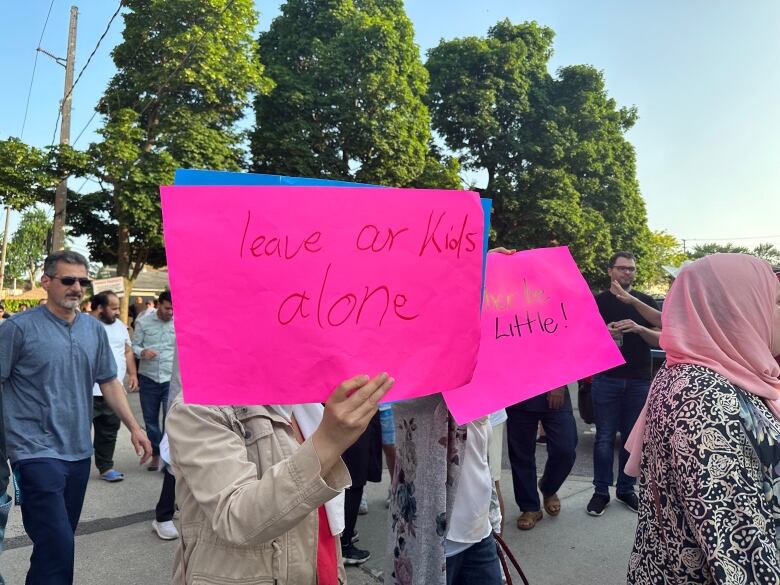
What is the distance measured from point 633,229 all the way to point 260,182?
30.7m

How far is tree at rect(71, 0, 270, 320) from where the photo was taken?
14711 mm

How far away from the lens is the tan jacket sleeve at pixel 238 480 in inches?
48.4

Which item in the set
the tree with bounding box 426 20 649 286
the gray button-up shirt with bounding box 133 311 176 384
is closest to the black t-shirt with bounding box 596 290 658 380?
the gray button-up shirt with bounding box 133 311 176 384

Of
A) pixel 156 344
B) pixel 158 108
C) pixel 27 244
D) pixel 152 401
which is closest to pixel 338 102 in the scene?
pixel 158 108

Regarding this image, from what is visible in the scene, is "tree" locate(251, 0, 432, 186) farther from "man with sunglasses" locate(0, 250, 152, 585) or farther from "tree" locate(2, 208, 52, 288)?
"tree" locate(2, 208, 52, 288)

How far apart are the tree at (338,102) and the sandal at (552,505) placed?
1583 cm

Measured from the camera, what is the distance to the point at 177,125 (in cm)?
1593

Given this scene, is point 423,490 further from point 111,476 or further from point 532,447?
point 111,476

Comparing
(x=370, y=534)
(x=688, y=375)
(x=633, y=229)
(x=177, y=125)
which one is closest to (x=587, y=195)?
(x=633, y=229)

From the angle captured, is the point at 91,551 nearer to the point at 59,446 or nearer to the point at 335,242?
the point at 59,446

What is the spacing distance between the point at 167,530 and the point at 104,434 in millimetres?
2069

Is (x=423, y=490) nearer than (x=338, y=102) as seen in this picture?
Yes

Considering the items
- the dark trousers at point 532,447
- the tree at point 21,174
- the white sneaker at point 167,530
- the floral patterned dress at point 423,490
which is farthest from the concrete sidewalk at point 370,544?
the tree at point 21,174

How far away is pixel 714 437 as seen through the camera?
1494 mm
